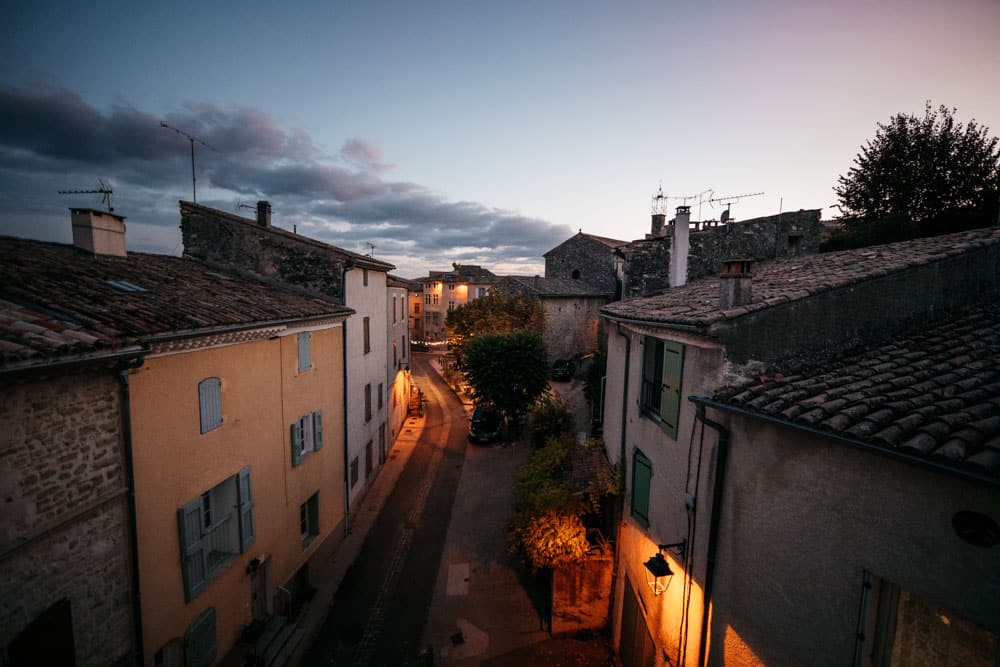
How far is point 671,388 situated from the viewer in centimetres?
741

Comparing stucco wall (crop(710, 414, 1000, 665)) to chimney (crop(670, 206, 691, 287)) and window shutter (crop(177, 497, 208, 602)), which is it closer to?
window shutter (crop(177, 497, 208, 602))

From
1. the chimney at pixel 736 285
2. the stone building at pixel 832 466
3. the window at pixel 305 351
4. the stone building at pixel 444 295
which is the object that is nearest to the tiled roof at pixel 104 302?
the window at pixel 305 351

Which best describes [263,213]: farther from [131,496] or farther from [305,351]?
[131,496]

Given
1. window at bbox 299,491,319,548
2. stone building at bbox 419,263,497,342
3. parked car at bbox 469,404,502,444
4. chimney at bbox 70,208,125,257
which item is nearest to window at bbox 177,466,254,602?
window at bbox 299,491,319,548

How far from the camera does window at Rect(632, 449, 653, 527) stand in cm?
861

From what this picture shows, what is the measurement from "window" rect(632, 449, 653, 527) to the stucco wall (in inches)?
112

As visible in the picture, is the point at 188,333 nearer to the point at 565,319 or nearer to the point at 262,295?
the point at 262,295

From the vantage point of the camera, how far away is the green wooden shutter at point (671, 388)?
23.1 ft

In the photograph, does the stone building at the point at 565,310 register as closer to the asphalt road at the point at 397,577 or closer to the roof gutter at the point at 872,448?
the asphalt road at the point at 397,577

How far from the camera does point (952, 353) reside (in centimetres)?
506

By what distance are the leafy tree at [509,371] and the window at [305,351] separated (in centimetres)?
1116

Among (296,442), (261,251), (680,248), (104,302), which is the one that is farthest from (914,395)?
(261,251)

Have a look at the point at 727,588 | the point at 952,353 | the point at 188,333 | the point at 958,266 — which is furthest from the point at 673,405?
the point at 188,333

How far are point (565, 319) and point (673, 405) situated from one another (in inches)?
1085
